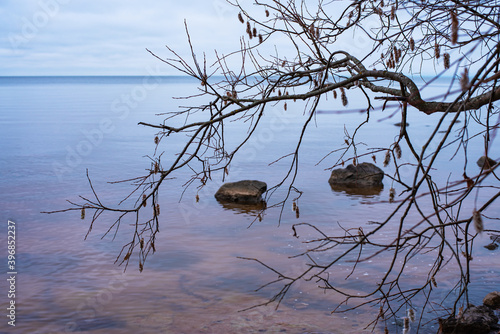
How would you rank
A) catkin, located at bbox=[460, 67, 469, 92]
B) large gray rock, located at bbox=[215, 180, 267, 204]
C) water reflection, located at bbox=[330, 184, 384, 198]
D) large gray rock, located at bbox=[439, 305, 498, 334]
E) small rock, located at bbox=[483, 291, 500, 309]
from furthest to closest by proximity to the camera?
water reflection, located at bbox=[330, 184, 384, 198]
large gray rock, located at bbox=[215, 180, 267, 204]
small rock, located at bbox=[483, 291, 500, 309]
large gray rock, located at bbox=[439, 305, 498, 334]
catkin, located at bbox=[460, 67, 469, 92]

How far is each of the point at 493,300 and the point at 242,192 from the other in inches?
288

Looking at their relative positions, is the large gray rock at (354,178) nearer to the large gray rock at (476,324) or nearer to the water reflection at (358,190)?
the water reflection at (358,190)

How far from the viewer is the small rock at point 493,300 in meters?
7.43

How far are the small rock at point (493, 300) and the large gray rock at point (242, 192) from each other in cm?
681

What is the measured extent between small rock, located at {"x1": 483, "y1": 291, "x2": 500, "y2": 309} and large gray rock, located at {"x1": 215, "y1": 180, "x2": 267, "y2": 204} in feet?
22.4

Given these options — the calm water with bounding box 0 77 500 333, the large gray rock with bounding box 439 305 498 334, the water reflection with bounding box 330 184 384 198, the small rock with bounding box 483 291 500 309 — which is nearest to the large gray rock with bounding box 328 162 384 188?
the water reflection with bounding box 330 184 384 198

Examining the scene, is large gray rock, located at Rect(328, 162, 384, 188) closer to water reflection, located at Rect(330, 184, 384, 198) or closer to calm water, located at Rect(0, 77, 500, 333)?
water reflection, located at Rect(330, 184, 384, 198)

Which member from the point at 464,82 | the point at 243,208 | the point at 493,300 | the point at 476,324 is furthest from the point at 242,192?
the point at 464,82

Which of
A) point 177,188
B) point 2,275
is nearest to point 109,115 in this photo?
point 177,188

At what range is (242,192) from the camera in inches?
545

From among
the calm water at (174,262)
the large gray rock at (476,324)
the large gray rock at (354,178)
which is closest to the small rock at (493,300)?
the calm water at (174,262)

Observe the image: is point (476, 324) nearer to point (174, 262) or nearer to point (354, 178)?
point (174, 262)

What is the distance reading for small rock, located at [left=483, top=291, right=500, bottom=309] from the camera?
7.43 metres

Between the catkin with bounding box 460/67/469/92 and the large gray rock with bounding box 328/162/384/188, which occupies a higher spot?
the catkin with bounding box 460/67/469/92
